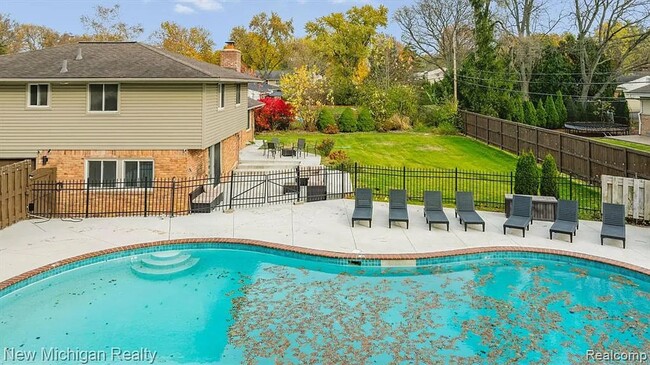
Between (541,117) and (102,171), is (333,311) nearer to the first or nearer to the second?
(102,171)

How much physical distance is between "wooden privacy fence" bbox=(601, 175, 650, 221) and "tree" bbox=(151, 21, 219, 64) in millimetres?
54329

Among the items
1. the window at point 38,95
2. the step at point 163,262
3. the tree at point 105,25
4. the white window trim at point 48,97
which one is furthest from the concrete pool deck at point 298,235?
the tree at point 105,25

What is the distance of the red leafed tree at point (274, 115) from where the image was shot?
36562 mm

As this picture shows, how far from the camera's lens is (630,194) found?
14711mm

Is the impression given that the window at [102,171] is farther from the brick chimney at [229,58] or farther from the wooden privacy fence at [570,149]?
the wooden privacy fence at [570,149]

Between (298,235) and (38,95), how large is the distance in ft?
36.8

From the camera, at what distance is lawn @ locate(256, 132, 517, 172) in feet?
83.2

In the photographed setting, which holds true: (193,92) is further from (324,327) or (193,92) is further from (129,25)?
(129,25)

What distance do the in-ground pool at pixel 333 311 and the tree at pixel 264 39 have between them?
7162 centimetres

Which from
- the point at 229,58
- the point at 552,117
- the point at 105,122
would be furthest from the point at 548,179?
the point at 552,117

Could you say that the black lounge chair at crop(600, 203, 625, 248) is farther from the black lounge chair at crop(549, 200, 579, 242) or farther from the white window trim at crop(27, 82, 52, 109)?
the white window trim at crop(27, 82, 52, 109)

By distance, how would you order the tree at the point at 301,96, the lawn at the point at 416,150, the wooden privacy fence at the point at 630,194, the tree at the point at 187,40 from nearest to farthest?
the wooden privacy fence at the point at 630,194 < the lawn at the point at 416,150 < the tree at the point at 301,96 < the tree at the point at 187,40

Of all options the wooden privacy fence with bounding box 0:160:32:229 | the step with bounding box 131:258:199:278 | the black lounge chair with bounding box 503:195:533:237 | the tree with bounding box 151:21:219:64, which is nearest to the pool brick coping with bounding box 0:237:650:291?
the step with bounding box 131:258:199:278

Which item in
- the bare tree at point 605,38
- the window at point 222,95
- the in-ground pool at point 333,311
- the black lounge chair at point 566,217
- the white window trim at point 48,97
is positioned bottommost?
the in-ground pool at point 333,311
